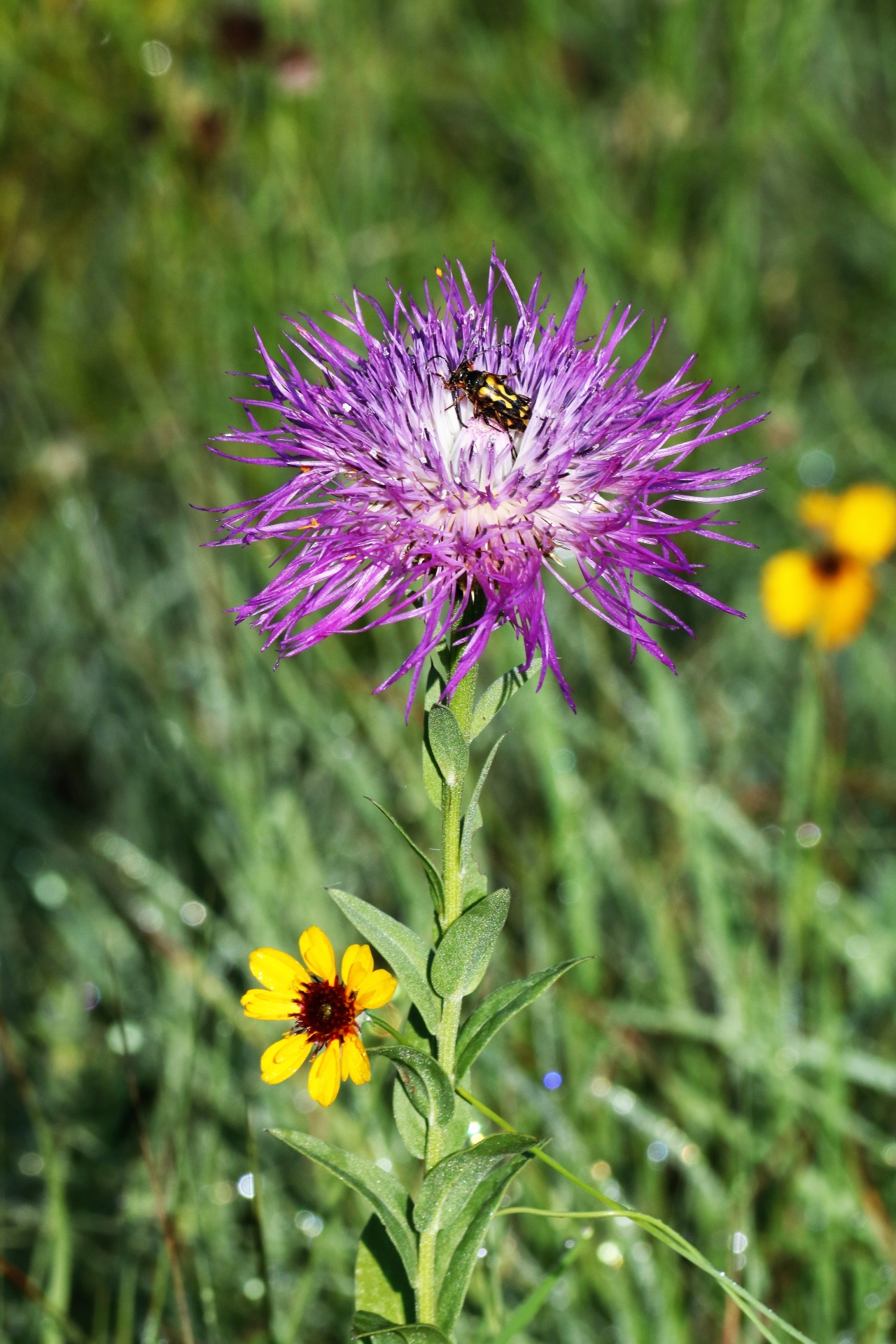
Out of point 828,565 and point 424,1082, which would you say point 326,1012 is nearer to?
point 424,1082

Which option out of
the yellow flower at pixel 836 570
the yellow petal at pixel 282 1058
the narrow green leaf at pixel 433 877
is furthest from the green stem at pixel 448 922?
the yellow flower at pixel 836 570

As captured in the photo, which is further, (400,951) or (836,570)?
(836,570)

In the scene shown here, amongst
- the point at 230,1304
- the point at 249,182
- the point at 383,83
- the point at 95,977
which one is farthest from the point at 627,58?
the point at 230,1304

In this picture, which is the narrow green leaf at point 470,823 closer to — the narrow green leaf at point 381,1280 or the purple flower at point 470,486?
the purple flower at point 470,486

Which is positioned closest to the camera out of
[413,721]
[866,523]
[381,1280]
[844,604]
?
[381,1280]

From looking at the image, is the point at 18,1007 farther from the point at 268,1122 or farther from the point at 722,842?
the point at 722,842

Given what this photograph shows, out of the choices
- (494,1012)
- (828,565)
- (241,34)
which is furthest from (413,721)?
(241,34)

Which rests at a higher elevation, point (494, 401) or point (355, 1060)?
point (494, 401)
